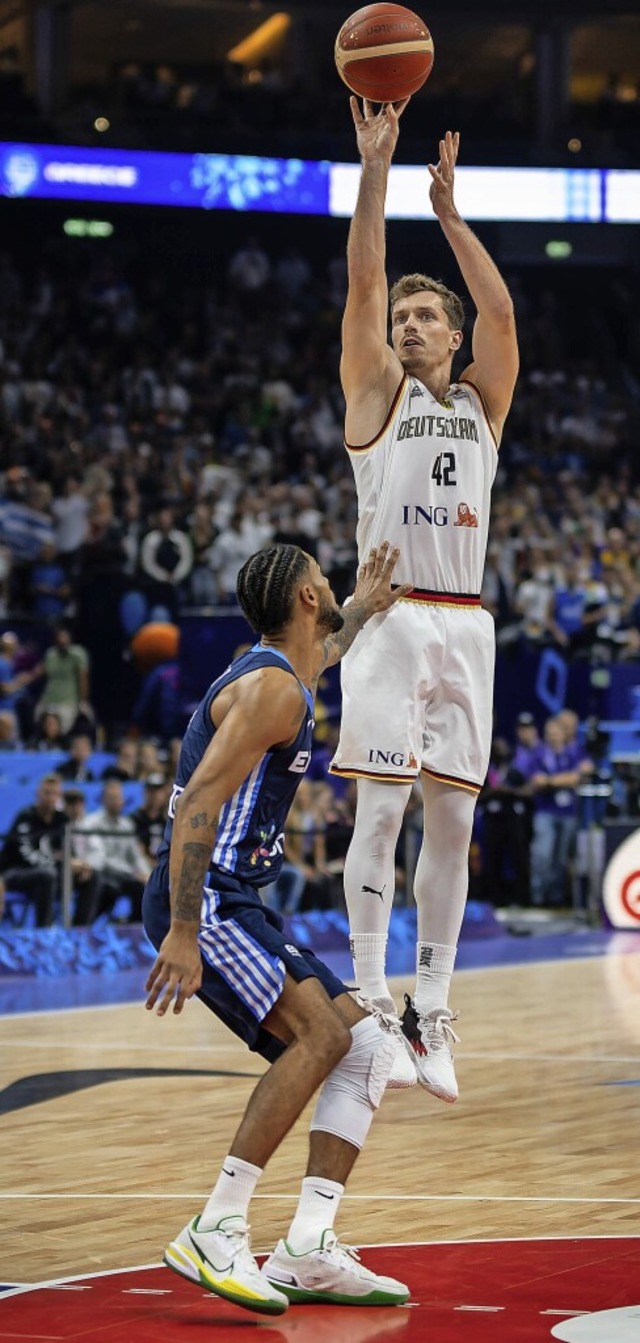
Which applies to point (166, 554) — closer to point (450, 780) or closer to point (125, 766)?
point (125, 766)

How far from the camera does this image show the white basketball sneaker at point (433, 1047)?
6.50 m

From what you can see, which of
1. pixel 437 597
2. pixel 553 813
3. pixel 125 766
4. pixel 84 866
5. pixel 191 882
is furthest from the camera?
pixel 553 813

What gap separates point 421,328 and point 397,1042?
2.46m

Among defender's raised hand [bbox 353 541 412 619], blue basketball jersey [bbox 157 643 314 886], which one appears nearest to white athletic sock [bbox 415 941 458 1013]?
defender's raised hand [bbox 353 541 412 619]

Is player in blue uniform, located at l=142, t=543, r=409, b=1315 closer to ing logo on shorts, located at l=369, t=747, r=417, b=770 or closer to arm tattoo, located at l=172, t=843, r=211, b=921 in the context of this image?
arm tattoo, located at l=172, t=843, r=211, b=921

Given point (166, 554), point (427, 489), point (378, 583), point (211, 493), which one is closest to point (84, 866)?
point (166, 554)

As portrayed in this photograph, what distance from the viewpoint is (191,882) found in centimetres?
489

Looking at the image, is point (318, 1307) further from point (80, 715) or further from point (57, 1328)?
point (80, 715)

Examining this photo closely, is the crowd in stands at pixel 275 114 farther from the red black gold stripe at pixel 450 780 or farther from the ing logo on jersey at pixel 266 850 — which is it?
the ing logo on jersey at pixel 266 850

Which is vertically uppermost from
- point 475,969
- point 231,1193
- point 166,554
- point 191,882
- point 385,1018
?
point 166,554

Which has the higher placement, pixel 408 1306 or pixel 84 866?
pixel 84 866

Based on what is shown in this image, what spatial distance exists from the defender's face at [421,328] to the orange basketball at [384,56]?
2.25 ft

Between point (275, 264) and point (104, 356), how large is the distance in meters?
5.21

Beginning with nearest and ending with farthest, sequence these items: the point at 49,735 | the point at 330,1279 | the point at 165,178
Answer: the point at 330,1279
the point at 49,735
the point at 165,178
